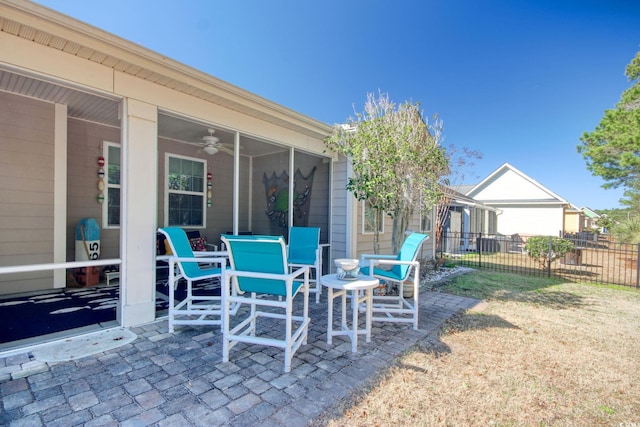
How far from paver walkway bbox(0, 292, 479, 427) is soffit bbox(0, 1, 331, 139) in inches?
111

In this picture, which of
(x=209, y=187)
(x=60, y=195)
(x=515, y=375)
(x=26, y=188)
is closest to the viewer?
(x=515, y=375)

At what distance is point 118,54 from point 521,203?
2013 centimetres

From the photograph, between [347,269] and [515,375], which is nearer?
[515,375]

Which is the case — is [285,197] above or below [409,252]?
above

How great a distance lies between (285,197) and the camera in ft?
18.6

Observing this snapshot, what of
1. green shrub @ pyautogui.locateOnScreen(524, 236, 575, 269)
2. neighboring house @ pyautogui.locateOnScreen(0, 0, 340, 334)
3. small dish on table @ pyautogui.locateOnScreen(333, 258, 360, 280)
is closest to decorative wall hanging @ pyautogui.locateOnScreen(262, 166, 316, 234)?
neighboring house @ pyautogui.locateOnScreen(0, 0, 340, 334)

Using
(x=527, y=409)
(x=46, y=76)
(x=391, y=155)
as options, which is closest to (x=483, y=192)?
(x=391, y=155)

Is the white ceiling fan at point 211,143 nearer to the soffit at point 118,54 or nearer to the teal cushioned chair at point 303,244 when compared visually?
the soffit at point 118,54

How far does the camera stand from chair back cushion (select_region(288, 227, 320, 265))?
489 cm

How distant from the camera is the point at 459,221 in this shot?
557 inches

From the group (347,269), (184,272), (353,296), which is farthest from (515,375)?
(184,272)

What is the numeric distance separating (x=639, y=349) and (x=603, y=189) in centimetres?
1337

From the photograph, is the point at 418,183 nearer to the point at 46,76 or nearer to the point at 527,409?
the point at 527,409

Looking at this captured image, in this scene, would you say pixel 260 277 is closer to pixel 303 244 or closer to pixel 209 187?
pixel 303 244
